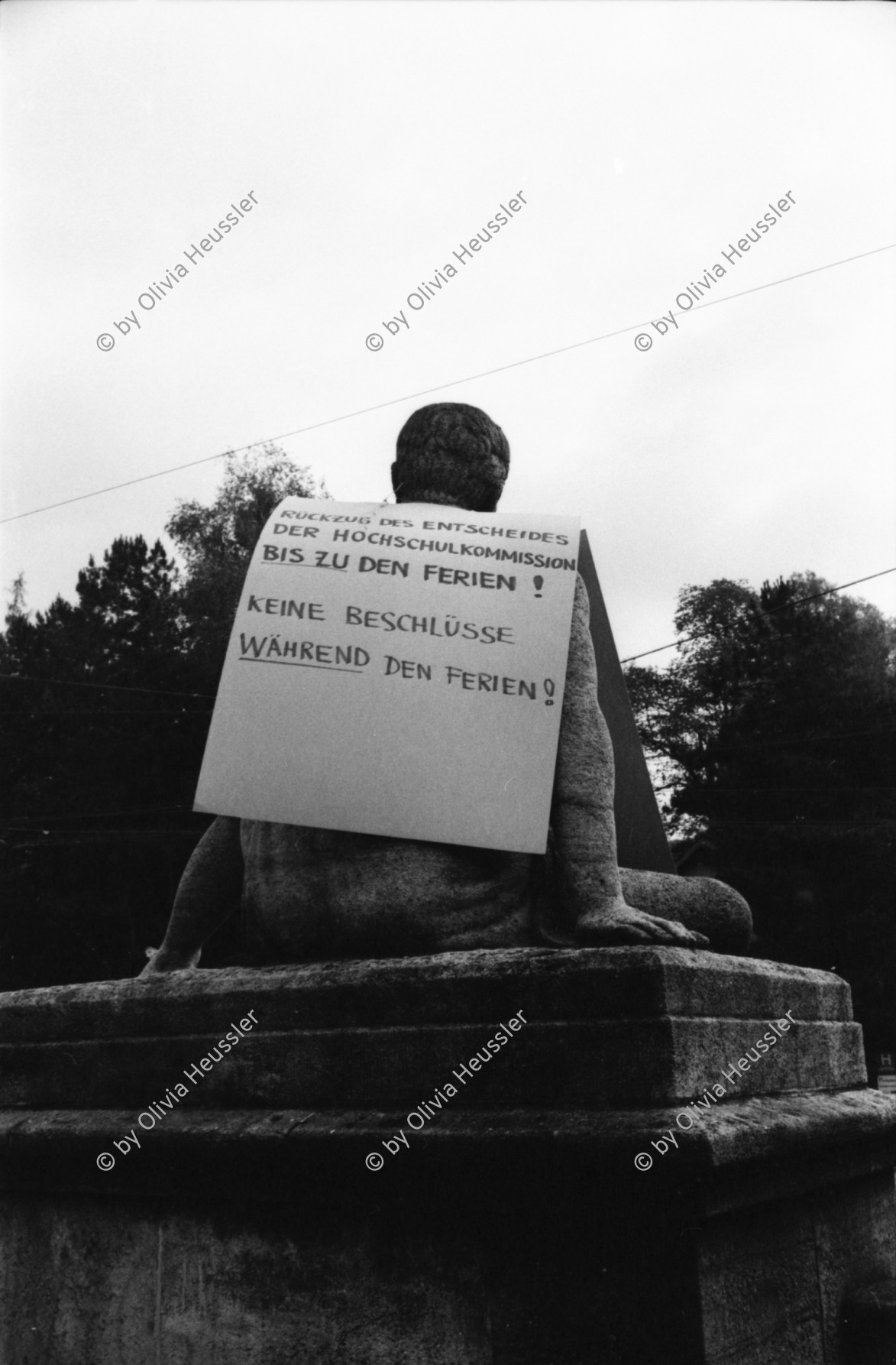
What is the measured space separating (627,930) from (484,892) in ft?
1.51

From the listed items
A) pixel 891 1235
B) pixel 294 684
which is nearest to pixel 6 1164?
pixel 294 684

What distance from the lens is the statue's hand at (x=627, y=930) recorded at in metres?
3.12

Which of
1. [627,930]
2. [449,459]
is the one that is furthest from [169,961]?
[449,459]

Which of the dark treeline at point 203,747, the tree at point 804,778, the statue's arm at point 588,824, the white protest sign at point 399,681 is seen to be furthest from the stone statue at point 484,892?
the tree at point 804,778

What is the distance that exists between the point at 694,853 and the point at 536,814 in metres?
22.1

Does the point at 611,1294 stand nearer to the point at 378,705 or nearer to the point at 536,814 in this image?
the point at 536,814

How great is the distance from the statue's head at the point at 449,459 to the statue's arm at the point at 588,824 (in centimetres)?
57

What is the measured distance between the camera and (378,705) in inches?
139

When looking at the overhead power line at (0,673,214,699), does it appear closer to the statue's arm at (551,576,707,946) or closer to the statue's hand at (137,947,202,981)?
the statue's hand at (137,947,202,981)

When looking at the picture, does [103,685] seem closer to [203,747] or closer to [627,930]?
[203,747]

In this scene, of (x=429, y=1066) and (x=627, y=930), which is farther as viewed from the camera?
(x=627, y=930)

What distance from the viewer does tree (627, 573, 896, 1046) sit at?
82.8 feet

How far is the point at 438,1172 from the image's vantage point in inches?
113

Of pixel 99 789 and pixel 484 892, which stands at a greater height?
pixel 99 789
